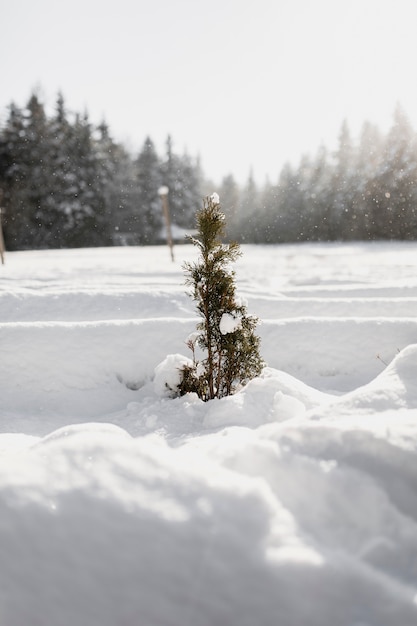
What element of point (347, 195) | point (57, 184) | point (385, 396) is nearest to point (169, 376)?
point (385, 396)

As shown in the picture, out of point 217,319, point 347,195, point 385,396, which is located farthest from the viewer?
point 347,195

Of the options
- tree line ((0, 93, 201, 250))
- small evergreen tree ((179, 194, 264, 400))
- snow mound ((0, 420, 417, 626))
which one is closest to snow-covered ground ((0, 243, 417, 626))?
snow mound ((0, 420, 417, 626))

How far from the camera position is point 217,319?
6.58 m

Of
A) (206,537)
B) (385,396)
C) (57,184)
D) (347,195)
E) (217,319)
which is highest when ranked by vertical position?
(57,184)

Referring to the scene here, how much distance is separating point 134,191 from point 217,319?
4259cm

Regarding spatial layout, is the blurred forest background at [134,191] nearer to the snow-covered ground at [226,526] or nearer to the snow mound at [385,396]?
the snow mound at [385,396]

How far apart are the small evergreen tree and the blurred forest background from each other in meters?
34.4

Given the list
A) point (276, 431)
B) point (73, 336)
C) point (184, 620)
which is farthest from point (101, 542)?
point (73, 336)

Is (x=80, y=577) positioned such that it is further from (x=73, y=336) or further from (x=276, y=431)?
(x=73, y=336)

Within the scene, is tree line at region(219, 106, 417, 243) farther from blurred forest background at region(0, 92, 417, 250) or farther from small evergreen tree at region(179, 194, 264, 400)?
small evergreen tree at region(179, 194, 264, 400)

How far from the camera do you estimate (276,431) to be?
305cm

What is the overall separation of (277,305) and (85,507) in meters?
8.74

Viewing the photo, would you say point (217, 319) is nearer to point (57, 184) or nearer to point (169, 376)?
point (169, 376)

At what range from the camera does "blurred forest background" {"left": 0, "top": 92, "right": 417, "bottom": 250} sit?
37.1 meters
